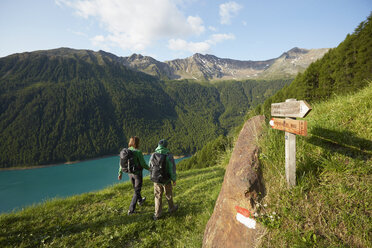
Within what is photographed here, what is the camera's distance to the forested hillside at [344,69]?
29.2 metres

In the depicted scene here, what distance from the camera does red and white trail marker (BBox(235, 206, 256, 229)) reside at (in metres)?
2.79

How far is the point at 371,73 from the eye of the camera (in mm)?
26703

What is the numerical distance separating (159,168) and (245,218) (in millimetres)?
2678

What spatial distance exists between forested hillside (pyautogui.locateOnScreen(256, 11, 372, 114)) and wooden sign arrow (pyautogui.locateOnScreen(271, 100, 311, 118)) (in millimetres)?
32149

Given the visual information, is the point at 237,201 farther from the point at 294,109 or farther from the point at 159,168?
the point at 159,168

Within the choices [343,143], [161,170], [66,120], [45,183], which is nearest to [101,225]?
[161,170]

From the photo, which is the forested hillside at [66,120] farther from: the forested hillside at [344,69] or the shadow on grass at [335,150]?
the shadow on grass at [335,150]

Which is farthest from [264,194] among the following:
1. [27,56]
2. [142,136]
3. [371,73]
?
[27,56]

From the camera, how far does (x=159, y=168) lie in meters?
4.67

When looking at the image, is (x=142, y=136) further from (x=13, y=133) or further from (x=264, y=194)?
(x=264, y=194)

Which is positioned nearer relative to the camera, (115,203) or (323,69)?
(115,203)

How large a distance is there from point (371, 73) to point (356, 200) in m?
39.9

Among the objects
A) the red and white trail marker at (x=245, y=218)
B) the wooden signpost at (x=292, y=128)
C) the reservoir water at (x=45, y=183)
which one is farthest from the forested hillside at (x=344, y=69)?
the reservoir water at (x=45, y=183)

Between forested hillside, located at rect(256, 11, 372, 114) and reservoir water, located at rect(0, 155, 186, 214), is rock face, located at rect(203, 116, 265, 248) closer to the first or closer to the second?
forested hillside, located at rect(256, 11, 372, 114)
